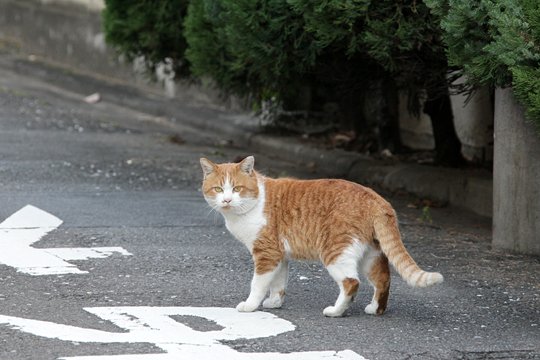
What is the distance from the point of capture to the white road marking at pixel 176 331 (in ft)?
17.0

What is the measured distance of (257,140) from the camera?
12.9 metres

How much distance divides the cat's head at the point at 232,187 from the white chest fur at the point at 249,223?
3 centimetres

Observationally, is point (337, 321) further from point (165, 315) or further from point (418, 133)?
point (418, 133)

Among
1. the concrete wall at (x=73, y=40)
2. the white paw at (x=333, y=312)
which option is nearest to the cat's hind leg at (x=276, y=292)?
the white paw at (x=333, y=312)

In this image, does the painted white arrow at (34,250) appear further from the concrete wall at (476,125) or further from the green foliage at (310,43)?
the concrete wall at (476,125)

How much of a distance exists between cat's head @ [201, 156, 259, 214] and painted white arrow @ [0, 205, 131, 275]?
1.18 m

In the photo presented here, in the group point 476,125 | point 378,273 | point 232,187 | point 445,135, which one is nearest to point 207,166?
point 232,187

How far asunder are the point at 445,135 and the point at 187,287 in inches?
185

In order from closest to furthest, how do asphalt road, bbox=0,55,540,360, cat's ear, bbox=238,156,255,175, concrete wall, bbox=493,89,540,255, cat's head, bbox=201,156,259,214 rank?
asphalt road, bbox=0,55,540,360 → cat's head, bbox=201,156,259,214 → cat's ear, bbox=238,156,255,175 → concrete wall, bbox=493,89,540,255

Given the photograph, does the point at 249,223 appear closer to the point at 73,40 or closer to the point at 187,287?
the point at 187,287

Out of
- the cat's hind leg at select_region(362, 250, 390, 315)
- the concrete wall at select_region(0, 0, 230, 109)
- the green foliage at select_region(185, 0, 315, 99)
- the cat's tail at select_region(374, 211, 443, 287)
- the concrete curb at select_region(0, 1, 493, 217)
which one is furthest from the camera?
the concrete wall at select_region(0, 0, 230, 109)

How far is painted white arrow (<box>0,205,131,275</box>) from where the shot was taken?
6.91m

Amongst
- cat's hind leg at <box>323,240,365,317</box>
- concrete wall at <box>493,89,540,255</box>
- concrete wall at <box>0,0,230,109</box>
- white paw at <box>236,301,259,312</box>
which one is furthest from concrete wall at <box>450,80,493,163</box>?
white paw at <box>236,301,259,312</box>

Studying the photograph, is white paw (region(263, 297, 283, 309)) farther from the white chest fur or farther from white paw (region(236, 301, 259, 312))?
the white chest fur
